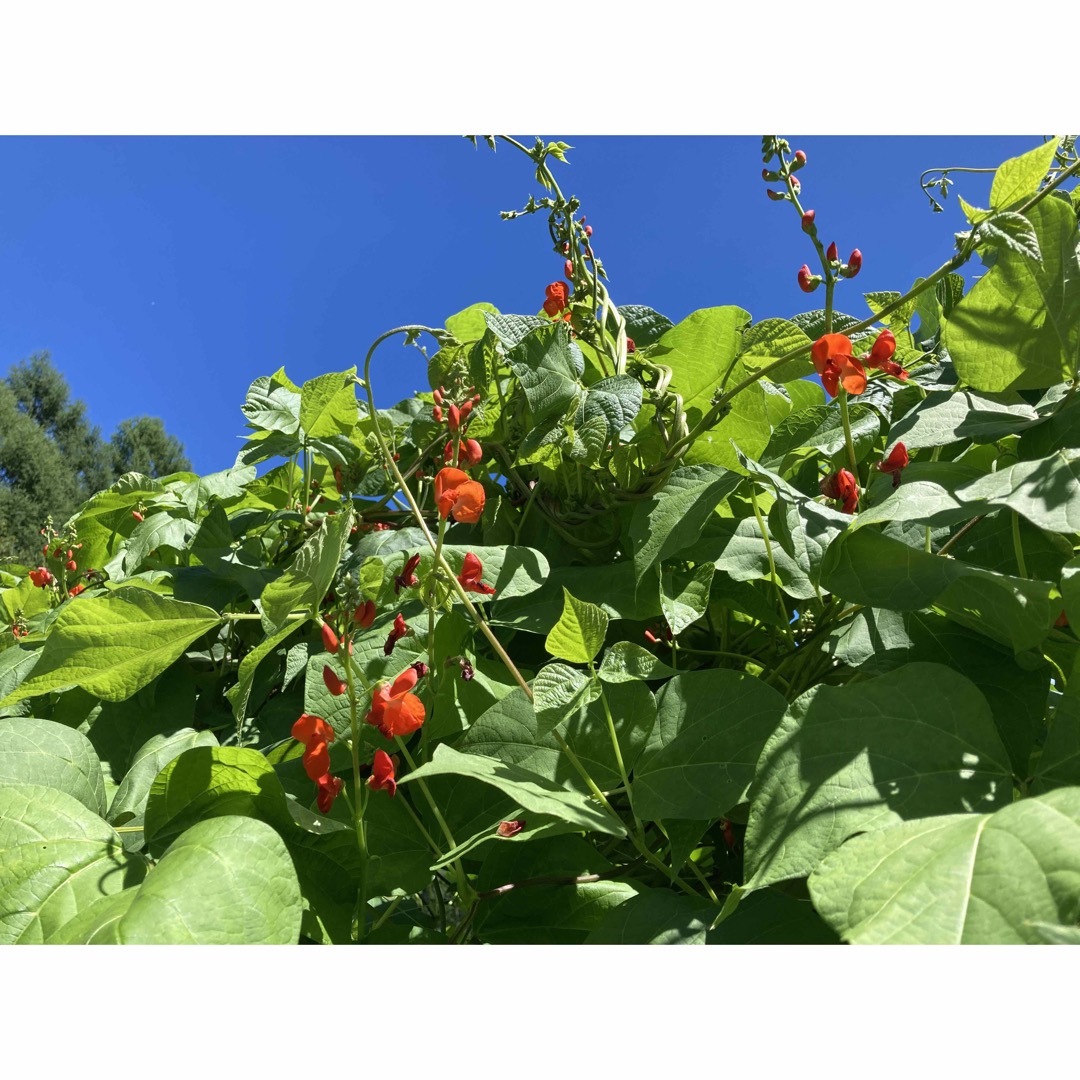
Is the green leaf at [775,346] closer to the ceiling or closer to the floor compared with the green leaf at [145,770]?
closer to the ceiling

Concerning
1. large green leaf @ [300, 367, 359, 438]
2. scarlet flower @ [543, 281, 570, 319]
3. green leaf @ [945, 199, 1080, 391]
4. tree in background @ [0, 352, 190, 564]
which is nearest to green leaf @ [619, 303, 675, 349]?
scarlet flower @ [543, 281, 570, 319]

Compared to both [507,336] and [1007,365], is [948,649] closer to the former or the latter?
[1007,365]

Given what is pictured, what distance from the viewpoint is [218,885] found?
50cm

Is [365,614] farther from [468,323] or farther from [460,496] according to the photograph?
[468,323]

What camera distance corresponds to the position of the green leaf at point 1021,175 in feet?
2.26

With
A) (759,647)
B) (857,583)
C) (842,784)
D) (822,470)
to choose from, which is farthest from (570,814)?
→ (822,470)

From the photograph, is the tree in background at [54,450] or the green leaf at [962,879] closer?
the green leaf at [962,879]

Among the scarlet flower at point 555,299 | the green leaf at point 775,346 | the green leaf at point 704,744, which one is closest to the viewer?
the green leaf at point 704,744

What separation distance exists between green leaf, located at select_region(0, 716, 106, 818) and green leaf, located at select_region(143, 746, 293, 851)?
94mm

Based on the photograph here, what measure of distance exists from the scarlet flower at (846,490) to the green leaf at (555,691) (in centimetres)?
32

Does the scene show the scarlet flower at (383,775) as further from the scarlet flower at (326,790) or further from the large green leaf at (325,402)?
the large green leaf at (325,402)

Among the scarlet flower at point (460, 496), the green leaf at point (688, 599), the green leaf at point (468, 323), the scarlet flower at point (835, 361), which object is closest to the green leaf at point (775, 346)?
the scarlet flower at point (835, 361)

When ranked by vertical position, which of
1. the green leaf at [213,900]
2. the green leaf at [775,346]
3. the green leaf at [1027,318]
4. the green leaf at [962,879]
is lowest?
the green leaf at [962,879]

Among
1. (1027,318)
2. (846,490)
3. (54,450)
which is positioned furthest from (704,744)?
(54,450)
